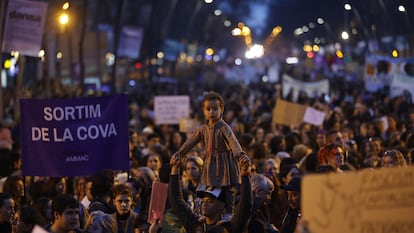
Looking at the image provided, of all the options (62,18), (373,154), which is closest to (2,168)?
(373,154)

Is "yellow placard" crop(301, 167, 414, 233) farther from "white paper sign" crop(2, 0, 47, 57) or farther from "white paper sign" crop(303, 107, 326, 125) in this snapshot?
"white paper sign" crop(303, 107, 326, 125)

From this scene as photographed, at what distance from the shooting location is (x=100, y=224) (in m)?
9.26

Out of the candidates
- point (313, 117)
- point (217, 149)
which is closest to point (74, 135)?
point (217, 149)

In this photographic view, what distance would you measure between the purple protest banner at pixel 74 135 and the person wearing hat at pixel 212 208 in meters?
3.17

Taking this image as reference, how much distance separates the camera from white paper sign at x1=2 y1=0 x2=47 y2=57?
2041cm

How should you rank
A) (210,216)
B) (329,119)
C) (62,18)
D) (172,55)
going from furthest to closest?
(172,55)
(62,18)
(329,119)
(210,216)

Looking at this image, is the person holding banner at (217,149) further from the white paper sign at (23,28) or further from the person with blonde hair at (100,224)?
the white paper sign at (23,28)

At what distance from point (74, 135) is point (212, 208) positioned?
13.0 ft

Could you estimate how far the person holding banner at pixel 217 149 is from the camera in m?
8.92

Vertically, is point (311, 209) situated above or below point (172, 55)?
below

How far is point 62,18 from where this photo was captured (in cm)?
2564

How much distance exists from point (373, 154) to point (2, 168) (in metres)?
4.44

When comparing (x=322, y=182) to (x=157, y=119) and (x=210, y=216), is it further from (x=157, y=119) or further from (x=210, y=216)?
(x=157, y=119)

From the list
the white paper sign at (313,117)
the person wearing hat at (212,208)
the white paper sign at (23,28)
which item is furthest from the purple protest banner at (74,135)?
the white paper sign at (313,117)
